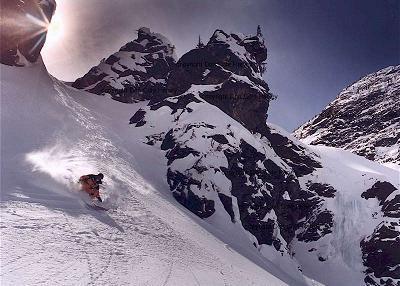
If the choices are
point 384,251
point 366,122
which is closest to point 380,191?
point 384,251

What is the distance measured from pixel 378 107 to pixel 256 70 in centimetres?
4085

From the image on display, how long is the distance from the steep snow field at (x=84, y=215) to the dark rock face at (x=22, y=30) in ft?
8.76

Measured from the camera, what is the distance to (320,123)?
3866 inches

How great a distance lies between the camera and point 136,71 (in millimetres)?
72750

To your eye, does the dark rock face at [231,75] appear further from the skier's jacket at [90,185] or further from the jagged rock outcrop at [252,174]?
the skier's jacket at [90,185]

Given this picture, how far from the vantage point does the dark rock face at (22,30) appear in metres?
48.9

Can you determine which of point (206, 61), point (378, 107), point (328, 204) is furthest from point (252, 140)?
point (378, 107)

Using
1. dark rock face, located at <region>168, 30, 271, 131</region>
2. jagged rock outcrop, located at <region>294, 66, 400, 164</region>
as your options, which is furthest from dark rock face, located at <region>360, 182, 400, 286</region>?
jagged rock outcrop, located at <region>294, 66, 400, 164</region>

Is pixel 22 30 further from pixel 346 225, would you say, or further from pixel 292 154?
pixel 346 225

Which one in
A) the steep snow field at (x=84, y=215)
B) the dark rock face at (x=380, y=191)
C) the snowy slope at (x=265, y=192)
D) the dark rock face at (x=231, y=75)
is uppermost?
the dark rock face at (x=231, y=75)

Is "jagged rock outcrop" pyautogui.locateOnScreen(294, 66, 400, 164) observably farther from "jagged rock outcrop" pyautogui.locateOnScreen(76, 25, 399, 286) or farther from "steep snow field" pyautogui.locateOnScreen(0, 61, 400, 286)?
"jagged rock outcrop" pyautogui.locateOnScreen(76, 25, 399, 286)

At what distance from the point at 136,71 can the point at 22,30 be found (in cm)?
2346

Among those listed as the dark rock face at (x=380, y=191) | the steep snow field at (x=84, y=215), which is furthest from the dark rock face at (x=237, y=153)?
the dark rock face at (x=380, y=191)

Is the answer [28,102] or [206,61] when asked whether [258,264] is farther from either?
[206,61]
